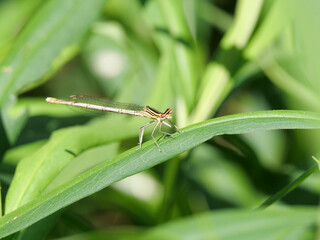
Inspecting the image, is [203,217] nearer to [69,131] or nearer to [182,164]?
[182,164]

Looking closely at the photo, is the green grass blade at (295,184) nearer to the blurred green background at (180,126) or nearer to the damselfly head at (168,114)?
the blurred green background at (180,126)

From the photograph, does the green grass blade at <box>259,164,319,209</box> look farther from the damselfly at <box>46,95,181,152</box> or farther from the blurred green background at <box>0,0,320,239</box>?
the damselfly at <box>46,95,181,152</box>

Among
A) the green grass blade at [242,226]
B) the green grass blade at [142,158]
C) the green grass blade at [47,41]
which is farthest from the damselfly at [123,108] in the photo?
the green grass blade at [142,158]

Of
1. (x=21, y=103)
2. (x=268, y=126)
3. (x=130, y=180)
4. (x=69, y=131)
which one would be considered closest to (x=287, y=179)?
(x=130, y=180)

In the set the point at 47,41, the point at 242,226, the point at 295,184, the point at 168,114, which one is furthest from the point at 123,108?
the point at 295,184

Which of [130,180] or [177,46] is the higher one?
[177,46]

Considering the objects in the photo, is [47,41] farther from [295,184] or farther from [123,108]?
[295,184]
